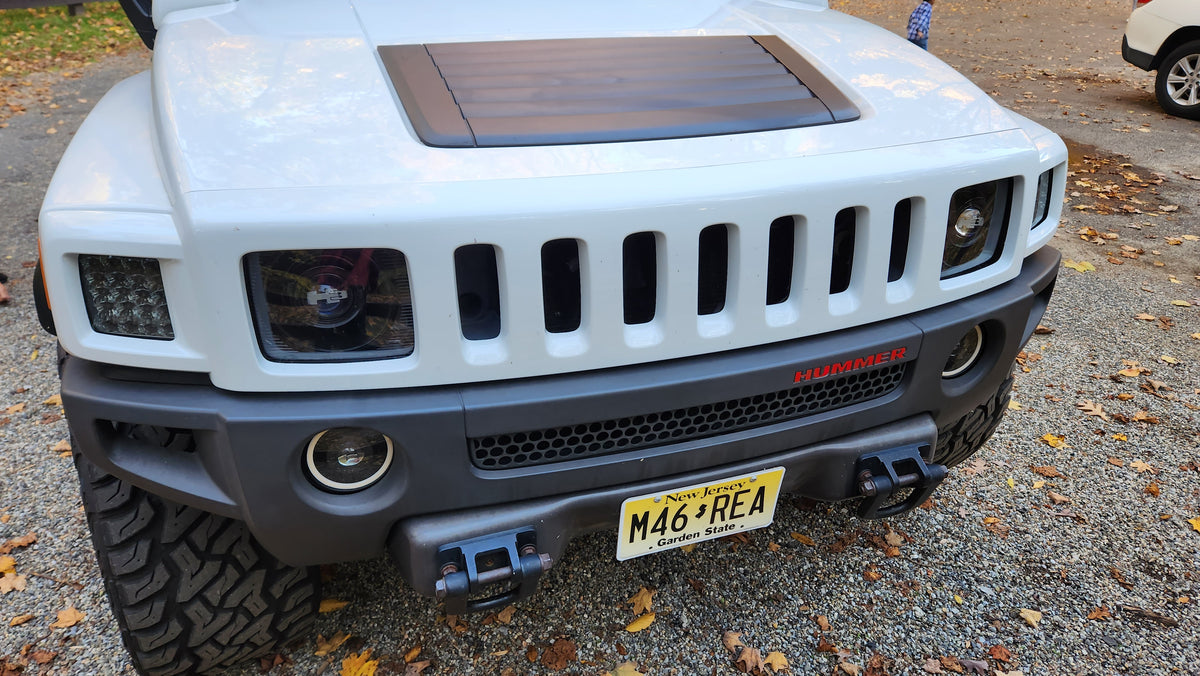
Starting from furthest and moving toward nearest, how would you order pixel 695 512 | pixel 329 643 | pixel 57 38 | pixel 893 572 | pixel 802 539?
pixel 57 38
pixel 802 539
pixel 893 572
pixel 329 643
pixel 695 512

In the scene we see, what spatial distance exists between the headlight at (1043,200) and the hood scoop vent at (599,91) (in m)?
0.60

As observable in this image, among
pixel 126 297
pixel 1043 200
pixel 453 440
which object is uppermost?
pixel 126 297

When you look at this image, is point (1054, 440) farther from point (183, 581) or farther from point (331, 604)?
point (183, 581)

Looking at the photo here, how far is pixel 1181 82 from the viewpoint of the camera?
25.3ft

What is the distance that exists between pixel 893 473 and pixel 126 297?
170 centimetres

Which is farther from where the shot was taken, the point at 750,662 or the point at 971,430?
the point at 971,430

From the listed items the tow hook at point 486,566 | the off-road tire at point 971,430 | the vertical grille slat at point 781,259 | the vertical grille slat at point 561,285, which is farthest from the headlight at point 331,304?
the off-road tire at point 971,430

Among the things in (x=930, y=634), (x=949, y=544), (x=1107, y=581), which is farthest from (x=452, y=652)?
(x=1107, y=581)

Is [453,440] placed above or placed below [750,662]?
Answer: above

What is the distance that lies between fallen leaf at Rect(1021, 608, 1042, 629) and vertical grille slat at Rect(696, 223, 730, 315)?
1.48 meters

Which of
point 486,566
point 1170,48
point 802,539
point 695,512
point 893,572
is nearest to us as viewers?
point 486,566

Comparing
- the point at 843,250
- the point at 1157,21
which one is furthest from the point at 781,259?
the point at 1157,21

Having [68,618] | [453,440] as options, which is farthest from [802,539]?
[68,618]

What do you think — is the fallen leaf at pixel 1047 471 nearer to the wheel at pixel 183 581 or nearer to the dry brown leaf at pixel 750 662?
the dry brown leaf at pixel 750 662
